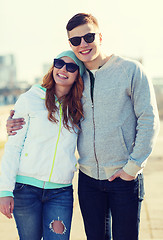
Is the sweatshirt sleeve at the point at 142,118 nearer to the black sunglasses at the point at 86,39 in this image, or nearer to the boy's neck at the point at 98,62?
the boy's neck at the point at 98,62

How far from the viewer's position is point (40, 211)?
2.63m

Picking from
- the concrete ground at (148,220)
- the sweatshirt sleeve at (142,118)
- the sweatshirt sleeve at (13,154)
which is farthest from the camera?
the concrete ground at (148,220)

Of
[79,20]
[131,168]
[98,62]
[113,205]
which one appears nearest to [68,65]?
[98,62]

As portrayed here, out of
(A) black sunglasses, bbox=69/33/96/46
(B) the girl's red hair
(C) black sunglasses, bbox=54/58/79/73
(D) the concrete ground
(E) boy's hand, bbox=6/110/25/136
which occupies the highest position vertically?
(A) black sunglasses, bbox=69/33/96/46

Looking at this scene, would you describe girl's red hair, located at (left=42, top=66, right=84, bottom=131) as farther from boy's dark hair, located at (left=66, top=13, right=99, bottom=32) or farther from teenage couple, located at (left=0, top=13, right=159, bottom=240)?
boy's dark hair, located at (left=66, top=13, right=99, bottom=32)

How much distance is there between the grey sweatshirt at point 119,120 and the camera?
2.47 m

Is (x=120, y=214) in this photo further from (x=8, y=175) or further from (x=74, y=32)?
(x=74, y=32)

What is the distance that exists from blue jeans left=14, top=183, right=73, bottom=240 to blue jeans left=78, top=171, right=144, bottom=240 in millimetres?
180

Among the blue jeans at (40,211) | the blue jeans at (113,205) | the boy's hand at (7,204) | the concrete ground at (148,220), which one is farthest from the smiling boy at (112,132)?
Answer: the concrete ground at (148,220)

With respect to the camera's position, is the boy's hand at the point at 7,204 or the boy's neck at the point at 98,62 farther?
the boy's neck at the point at 98,62

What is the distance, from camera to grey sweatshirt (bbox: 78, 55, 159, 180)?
2.47 meters

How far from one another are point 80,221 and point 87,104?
86.1 inches

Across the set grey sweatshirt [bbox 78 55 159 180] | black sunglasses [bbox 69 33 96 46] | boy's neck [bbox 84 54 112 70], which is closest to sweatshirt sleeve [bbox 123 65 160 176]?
grey sweatshirt [bbox 78 55 159 180]

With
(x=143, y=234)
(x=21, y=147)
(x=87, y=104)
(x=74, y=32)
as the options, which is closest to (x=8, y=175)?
(x=21, y=147)
